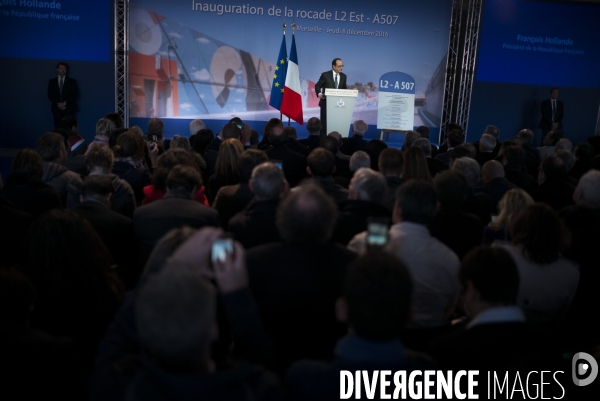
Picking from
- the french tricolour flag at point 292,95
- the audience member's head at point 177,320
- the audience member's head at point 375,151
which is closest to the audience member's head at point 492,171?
the audience member's head at point 375,151

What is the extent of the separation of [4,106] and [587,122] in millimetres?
12461

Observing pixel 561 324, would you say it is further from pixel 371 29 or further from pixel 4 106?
pixel 4 106

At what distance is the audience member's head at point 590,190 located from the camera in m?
3.63

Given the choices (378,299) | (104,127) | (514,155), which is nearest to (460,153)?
(514,155)

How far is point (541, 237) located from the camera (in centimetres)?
264

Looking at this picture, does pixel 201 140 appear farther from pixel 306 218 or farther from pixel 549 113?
pixel 549 113

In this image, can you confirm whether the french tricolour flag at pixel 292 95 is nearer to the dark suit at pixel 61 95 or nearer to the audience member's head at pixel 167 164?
the dark suit at pixel 61 95

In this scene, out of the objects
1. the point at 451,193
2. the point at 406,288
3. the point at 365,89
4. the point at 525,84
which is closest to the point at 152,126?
the point at 451,193

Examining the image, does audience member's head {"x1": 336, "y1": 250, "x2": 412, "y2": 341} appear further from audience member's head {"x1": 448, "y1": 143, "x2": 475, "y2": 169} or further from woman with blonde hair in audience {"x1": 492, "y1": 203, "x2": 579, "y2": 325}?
audience member's head {"x1": 448, "y1": 143, "x2": 475, "y2": 169}

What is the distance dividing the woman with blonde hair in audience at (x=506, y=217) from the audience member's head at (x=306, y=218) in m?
1.46

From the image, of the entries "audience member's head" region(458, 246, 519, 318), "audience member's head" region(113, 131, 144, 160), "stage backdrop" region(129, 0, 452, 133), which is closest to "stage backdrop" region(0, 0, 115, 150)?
"stage backdrop" region(129, 0, 452, 133)

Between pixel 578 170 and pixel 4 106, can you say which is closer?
pixel 578 170

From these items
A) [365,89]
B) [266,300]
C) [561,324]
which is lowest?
[561,324]

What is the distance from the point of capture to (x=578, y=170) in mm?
5906
